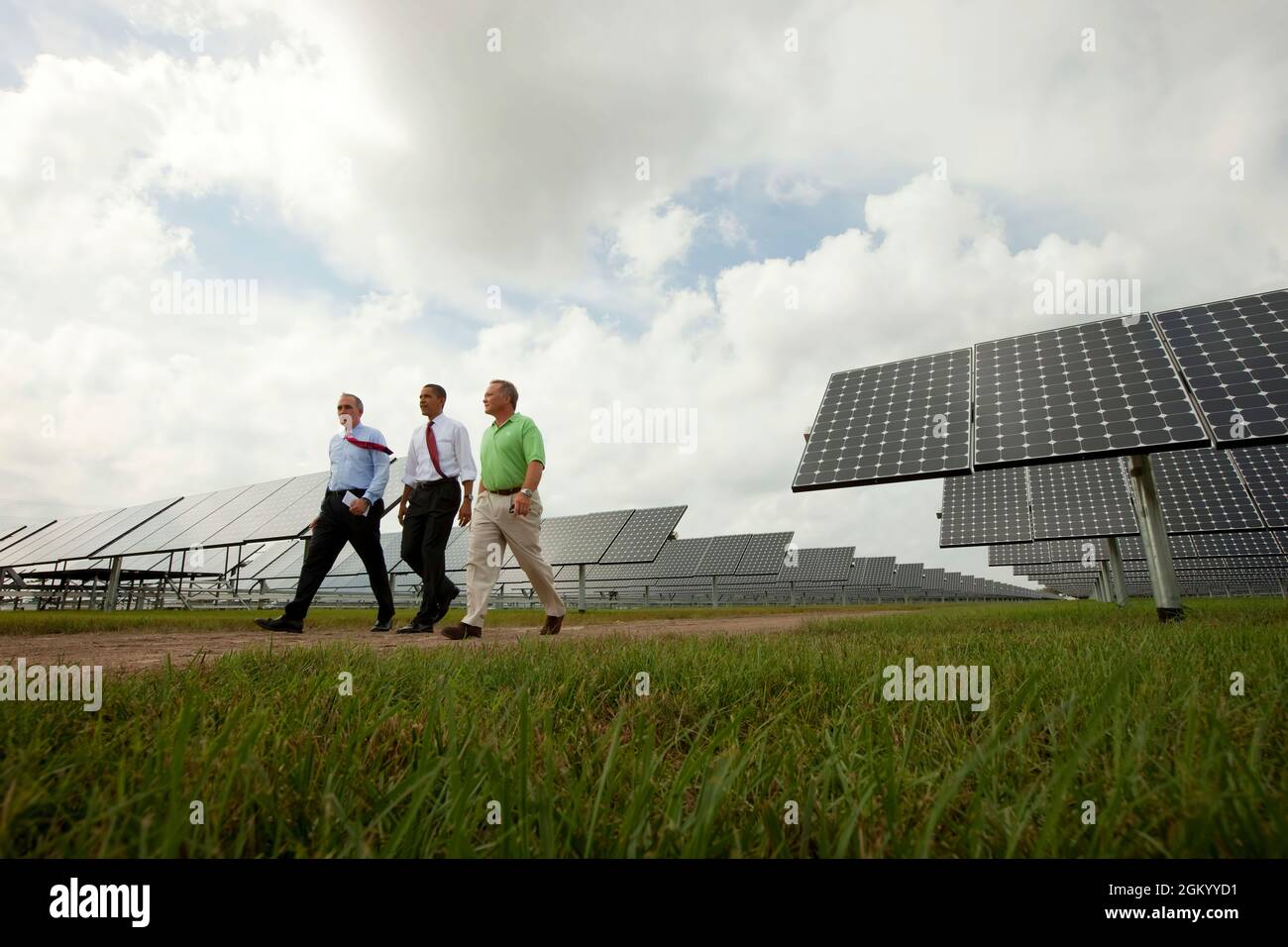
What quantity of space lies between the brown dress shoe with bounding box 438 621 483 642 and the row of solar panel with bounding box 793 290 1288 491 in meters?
4.10

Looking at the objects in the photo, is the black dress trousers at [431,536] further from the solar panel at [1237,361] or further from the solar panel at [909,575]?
the solar panel at [909,575]

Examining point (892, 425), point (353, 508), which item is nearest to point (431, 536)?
point (353, 508)

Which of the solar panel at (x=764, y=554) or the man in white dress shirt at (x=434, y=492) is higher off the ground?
the man in white dress shirt at (x=434, y=492)

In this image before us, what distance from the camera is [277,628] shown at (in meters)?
6.47

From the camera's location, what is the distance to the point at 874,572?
64688 millimetres

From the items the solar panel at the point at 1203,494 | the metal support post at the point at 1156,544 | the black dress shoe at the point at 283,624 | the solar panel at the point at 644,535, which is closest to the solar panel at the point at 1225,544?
the solar panel at the point at 1203,494

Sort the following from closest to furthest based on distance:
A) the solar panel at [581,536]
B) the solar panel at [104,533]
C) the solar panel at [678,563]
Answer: the solar panel at [104,533] → the solar panel at [581,536] → the solar panel at [678,563]

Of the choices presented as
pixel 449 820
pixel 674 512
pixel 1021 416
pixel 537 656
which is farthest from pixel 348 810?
pixel 674 512

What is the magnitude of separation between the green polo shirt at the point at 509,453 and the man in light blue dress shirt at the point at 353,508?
1.51 m

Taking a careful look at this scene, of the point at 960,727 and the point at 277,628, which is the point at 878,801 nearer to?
the point at 960,727

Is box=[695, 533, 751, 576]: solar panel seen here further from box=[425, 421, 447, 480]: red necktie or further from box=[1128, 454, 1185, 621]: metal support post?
box=[425, 421, 447, 480]: red necktie

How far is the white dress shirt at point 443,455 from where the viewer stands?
7.18 m
